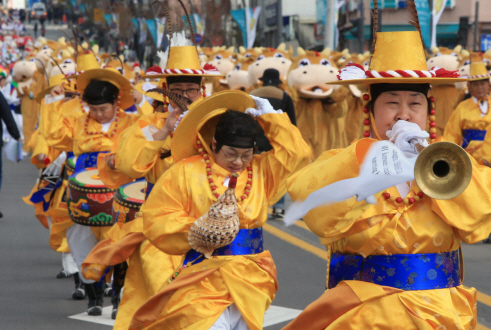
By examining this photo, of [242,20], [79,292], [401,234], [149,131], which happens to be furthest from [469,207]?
[242,20]

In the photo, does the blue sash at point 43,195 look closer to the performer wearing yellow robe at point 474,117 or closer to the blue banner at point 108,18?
the performer wearing yellow robe at point 474,117

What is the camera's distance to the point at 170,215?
4129 mm

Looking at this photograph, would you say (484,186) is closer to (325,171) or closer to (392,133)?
(392,133)

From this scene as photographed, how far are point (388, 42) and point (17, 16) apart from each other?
8101 centimetres

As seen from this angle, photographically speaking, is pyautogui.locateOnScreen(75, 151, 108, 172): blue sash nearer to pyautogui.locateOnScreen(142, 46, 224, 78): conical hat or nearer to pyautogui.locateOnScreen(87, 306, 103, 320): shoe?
pyautogui.locateOnScreen(87, 306, 103, 320): shoe

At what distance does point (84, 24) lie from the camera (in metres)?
68.9

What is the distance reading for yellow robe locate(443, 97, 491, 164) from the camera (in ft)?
33.4

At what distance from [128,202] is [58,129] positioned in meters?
2.13

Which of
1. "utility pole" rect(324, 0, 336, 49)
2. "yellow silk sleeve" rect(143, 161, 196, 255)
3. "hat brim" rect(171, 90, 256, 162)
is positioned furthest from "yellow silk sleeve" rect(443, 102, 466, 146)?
"utility pole" rect(324, 0, 336, 49)

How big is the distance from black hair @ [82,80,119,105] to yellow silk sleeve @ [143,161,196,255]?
114 inches

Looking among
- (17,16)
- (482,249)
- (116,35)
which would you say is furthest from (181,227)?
(17,16)

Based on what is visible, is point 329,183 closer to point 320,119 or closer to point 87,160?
point 87,160

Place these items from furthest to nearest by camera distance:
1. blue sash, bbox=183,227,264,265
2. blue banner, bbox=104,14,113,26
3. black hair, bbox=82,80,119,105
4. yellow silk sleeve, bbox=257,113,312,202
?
blue banner, bbox=104,14,113,26, black hair, bbox=82,80,119,105, yellow silk sleeve, bbox=257,113,312,202, blue sash, bbox=183,227,264,265

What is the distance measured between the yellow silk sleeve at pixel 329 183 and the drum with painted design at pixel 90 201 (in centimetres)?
374
